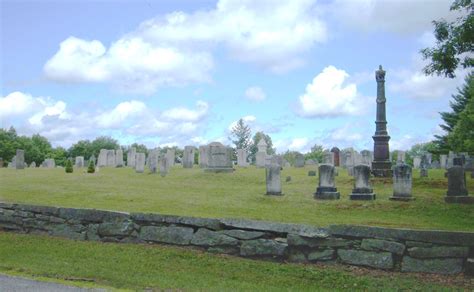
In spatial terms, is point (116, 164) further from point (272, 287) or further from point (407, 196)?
point (272, 287)

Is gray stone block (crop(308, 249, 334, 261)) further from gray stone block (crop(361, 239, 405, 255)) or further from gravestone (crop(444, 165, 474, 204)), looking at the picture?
gravestone (crop(444, 165, 474, 204))

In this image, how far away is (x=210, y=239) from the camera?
33.3ft

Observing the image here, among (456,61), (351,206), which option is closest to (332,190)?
(351,206)

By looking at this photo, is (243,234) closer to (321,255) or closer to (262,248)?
(262,248)

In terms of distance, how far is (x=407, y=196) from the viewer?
1533 centimetres

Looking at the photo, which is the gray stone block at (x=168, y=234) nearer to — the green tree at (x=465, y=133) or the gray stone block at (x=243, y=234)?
the gray stone block at (x=243, y=234)

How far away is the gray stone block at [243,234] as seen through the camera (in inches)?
383

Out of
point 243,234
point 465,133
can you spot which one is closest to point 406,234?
point 243,234

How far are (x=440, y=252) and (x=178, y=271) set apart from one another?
4508 mm

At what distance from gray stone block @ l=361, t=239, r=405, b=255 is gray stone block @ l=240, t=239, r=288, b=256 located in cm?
146

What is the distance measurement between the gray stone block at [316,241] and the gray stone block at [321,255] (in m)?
0.11

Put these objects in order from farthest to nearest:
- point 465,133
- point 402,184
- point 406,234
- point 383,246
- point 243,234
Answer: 1. point 465,133
2. point 402,184
3. point 243,234
4. point 383,246
5. point 406,234

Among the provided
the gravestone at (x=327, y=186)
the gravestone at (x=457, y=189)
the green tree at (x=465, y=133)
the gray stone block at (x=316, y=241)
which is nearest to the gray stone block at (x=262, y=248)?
the gray stone block at (x=316, y=241)

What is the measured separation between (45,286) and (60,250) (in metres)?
3.01
